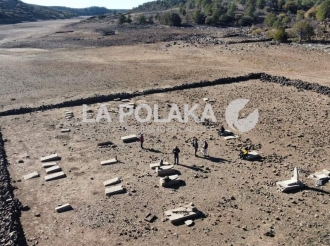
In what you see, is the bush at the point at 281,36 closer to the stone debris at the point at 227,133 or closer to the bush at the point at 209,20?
the bush at the point at 209,20

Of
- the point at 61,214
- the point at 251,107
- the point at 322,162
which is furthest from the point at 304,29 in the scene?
the point at 61,214

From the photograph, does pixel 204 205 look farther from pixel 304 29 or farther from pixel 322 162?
pixel 304 29

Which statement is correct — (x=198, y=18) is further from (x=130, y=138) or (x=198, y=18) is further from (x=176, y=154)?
(x=176, y=154)

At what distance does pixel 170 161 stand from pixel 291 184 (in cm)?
619

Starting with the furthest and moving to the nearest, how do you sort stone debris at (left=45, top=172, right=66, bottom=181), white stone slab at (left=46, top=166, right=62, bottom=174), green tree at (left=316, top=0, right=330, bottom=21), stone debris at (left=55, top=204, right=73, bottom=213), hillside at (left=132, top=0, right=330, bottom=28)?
hillside at (left=132, top=0, right=330, bottom=28) < green tree at (left=316, top=0, right=330, bottom=21) < white stone slab at (left=46, top=166, right=62, bottom=174) < stone debris at (left=45, top=172, right=66, bottom=181) < stone debris at (left=55, top=204, right=73, bottom=213)

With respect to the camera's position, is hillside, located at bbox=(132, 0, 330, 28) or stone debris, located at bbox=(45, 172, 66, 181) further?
hillside, located at bbox=(132, 0, 330, 28)

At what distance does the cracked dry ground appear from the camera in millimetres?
13570

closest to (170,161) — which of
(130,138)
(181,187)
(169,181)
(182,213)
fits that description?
(169,181)

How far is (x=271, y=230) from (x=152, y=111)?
51.7 feet

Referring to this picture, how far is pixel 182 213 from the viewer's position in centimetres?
1443

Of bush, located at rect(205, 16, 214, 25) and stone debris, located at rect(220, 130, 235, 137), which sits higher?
bush, located at rect(205, 16, 214, 25)

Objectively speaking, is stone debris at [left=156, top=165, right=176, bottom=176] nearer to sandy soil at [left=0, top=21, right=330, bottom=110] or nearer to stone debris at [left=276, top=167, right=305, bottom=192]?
stone debris at [left=276, top=167, right=305, bottom=192]

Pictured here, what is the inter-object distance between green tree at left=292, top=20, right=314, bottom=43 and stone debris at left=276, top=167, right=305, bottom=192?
146 ft

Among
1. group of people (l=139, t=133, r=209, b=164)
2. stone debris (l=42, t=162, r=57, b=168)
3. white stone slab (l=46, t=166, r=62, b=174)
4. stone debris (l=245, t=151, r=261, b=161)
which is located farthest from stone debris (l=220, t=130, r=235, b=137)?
stone debris (l=42, t=162, r=57, b=168)
